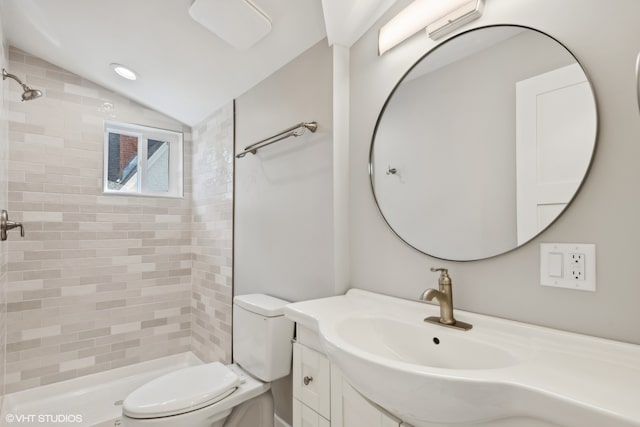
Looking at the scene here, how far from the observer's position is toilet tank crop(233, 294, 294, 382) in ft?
5.32

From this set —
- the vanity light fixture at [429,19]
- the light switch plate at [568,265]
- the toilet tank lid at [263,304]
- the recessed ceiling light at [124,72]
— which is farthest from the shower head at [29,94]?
the light switch plate at [568,265]

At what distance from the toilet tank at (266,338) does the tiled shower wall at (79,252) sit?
0.72 m

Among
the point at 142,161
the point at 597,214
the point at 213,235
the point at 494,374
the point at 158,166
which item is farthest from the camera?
the point at 158,166

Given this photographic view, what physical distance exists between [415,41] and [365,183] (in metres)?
0.60

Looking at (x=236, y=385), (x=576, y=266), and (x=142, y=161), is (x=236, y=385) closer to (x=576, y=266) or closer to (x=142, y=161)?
(x=576, y=266)

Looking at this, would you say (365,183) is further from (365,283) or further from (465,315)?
(465,315)

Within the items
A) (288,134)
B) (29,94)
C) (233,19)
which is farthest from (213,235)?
(233,19)

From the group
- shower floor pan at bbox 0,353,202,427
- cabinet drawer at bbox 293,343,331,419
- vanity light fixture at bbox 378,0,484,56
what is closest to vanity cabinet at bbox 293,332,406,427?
cabinet drawer at bbox 293,343,331,419

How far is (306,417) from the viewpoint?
49.2 inches

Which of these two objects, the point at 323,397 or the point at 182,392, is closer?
the point at 323,397

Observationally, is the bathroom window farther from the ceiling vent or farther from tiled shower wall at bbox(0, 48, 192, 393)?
the ceiling vent

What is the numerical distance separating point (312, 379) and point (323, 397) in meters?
0.08

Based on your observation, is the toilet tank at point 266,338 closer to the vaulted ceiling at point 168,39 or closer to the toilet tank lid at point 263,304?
the toilet tank lid at point 263,304

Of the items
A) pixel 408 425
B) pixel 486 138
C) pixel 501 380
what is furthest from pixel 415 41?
pixel 408 425
